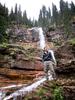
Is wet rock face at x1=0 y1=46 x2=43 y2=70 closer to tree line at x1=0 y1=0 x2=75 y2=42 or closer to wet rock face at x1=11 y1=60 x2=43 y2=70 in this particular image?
wet rock face at x1=11 y1=60 x2=43 y2=70

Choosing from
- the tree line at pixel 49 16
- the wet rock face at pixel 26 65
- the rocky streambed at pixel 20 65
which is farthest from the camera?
the tree line at pixel 49 16

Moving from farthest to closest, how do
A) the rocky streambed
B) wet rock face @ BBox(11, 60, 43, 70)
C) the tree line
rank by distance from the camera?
the tree line < wet rock face @ BBox(11, 60, 43, 70) < the rocky streambed

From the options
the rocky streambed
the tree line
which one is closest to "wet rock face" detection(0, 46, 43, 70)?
the rocky streambed

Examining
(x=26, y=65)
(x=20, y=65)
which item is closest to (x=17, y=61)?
(x=20, y=65)

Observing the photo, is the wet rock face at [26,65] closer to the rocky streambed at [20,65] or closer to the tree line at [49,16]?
the rocky streambed at [20,65]

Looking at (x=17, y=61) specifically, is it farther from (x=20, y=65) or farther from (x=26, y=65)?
(x=26, y=65)

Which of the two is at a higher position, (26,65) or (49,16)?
(49,16)

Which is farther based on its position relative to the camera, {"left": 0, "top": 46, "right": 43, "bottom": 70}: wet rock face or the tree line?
the tree line

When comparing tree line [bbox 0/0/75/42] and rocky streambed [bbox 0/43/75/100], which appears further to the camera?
tree line [bbox 0/0/75/42]

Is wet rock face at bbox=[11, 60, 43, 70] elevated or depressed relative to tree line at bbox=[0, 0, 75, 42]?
depressed

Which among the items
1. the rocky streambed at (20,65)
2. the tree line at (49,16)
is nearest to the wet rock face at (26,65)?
the rocky streambed at (20,65)

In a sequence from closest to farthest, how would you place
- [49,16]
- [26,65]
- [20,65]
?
[20,65] → [26,65] → [49,16]

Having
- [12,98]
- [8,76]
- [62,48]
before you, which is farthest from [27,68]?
[12,98]

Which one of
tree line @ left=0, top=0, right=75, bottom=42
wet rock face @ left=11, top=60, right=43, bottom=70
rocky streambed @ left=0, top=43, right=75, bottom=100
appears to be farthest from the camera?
tree line @ left=0, top=0, right=75, bottom=42
